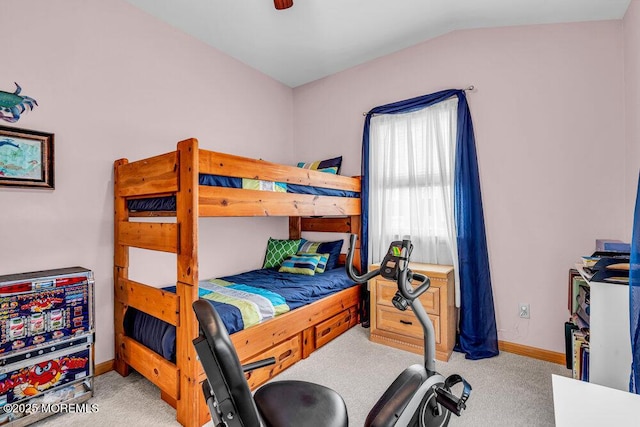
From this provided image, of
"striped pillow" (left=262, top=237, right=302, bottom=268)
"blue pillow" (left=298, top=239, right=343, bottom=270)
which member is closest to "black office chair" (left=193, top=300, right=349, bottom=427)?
"blue pillow" (left=298, top=239, right=343, bottom=270)

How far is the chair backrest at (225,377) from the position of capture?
793 mm

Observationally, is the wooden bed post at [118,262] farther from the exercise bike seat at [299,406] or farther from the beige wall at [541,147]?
the beige wall at [541,147]

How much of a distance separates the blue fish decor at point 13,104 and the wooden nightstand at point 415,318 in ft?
9.61

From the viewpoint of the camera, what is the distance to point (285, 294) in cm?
242

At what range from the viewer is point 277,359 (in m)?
2.21

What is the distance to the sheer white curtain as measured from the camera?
2.83 meters

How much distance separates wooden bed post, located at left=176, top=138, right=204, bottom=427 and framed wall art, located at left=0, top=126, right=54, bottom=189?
1073mm

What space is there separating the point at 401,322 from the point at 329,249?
115cm

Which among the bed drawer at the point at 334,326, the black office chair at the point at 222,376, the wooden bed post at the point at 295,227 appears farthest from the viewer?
the wooden bed post at the point at 295,227

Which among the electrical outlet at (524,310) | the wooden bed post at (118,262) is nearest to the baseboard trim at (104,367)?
the wooden bed post at (118,262)

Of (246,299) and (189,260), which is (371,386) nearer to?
→ (246,299)

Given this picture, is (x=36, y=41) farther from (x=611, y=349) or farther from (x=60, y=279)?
(x=611, y=349)

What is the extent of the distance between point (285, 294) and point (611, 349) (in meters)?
1.91

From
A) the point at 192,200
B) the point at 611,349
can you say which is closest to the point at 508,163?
the point at 611,349
